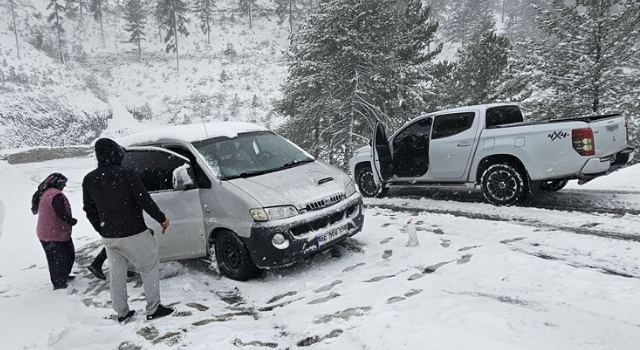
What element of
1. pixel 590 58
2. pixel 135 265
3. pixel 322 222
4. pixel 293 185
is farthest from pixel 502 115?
pixel 590 58

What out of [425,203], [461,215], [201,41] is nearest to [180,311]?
[461,215]

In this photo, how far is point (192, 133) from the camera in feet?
18.3

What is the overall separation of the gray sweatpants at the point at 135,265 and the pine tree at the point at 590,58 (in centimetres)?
1644

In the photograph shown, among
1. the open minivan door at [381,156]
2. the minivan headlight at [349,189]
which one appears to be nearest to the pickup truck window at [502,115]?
the open minivan door at [381,156]

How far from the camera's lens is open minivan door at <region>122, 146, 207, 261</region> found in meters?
5.03

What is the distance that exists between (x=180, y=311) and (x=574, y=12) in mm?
17997

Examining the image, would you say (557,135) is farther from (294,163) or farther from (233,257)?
(233,257)

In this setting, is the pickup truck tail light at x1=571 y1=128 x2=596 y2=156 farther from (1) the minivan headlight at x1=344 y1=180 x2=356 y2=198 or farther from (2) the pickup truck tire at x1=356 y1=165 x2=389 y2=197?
(2) the pickup truck tire at x1=356 y1=165 x2=389 y2=197

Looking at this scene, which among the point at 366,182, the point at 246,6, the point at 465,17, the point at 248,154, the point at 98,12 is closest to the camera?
the point at 248,154

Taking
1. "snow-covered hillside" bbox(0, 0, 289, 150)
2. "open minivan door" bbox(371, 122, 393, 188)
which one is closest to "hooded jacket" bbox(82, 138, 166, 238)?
"open minivan door" bbox(371, 122, 393, 188)

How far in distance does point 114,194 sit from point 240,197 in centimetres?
133

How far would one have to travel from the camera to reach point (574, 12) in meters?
15.6

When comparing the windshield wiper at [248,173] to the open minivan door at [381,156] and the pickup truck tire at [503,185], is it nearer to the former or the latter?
the open minivan door at [381,156]

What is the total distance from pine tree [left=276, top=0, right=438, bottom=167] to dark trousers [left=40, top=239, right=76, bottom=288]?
12.0 m
